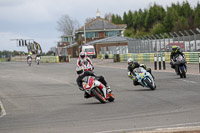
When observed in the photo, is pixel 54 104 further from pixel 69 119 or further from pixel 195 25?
pixel 195 25

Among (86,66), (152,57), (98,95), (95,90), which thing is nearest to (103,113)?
(98,95)

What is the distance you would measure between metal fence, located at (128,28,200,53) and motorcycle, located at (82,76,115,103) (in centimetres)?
1980

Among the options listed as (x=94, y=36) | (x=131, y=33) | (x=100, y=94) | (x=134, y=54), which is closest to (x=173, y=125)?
(x=100, y=94)

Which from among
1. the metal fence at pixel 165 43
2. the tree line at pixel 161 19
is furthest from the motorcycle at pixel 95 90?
the tree line at pixel 161 19

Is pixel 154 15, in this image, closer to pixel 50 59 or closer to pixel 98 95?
pixel 50 59

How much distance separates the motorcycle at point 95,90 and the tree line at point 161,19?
69.6m

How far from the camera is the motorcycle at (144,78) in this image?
52.3ft

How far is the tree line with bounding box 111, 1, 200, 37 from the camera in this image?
85.7 metres

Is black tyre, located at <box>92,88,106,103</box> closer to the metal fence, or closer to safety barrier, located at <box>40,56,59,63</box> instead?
the metal fence

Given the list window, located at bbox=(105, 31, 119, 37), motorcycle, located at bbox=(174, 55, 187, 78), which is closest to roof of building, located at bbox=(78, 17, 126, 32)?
window, located at bbox=(105, 31, 119, 37)

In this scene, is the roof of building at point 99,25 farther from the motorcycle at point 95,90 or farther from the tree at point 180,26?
the motorcycle at point 95,90

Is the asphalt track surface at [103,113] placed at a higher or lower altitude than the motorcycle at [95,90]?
lower

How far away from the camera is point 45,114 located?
1116cm

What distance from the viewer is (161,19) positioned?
111188 millimetres
